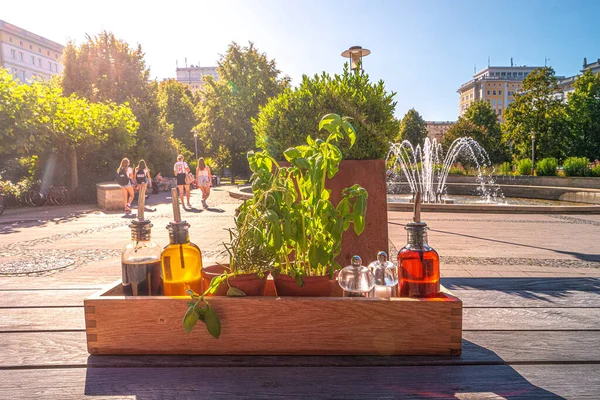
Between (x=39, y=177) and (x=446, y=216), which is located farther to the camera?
(x=39, y=177)

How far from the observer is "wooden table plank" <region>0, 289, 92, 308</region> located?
5.78 ft

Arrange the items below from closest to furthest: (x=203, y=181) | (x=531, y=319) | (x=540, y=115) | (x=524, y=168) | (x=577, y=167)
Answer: (x=531, y=319)
(x=203, y=181)
(x=577, y=167)
(x=524, y=168)
(x=540, y=115)

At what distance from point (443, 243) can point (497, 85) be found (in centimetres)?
12721

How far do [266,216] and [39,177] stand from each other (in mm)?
19835

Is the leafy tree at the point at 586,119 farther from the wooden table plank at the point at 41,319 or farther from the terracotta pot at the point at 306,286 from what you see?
the wooden table plank at the point at 41,319

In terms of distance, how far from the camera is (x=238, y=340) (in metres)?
1.24

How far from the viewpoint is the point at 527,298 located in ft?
5.99

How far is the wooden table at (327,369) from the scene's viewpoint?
1.03 meters

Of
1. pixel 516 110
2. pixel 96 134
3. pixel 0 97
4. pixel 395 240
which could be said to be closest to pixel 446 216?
pixel 395 240

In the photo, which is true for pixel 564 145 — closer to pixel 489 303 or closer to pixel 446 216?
pixel 446 216

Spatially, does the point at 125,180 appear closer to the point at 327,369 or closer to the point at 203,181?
the point at 203,181

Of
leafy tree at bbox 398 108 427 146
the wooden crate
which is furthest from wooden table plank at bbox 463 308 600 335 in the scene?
leafy tree at bbox 398 108 427 146

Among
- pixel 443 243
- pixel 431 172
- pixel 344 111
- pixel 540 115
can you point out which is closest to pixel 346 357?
pixel 344 111

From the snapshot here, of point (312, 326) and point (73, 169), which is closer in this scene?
point (312, 326)
